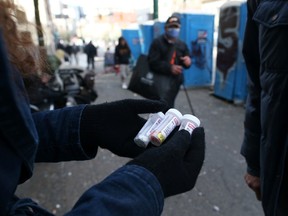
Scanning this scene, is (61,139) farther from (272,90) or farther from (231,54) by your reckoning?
(231,54)

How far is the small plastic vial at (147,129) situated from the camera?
1.10 metres

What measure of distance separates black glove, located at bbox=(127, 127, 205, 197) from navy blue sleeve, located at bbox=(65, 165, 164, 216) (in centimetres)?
3

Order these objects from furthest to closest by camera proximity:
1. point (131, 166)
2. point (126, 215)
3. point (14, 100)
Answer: point (131, 166) < point (126, 215) < point (14, 100)

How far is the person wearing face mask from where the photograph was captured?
4281 mm

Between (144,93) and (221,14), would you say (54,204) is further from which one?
(221,14)

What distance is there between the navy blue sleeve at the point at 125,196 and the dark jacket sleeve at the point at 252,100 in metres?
A: 1.05

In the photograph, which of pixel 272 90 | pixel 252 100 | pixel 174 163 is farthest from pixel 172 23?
pixel 174 163

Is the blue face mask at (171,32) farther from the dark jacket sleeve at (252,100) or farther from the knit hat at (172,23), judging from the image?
the dark jacket sleeve at (252,100)

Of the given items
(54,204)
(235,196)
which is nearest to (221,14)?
(235,196)

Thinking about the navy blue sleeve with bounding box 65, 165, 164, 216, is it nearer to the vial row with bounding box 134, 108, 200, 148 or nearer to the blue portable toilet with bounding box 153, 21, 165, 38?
the vial row with bounding box 134, 108, 200, 148

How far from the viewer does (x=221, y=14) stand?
715cm

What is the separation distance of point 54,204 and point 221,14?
5.73 m

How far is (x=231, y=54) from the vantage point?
705cm

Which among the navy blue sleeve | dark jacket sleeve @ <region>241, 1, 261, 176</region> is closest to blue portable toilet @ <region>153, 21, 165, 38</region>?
dark jacket sleeve @ <region>241, 1, 261, 176</region>
